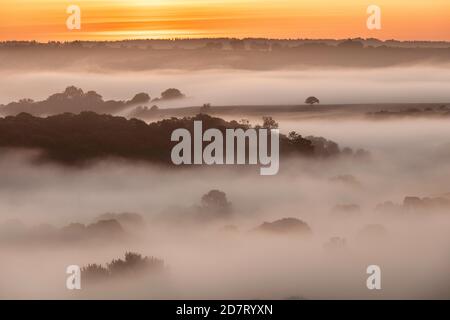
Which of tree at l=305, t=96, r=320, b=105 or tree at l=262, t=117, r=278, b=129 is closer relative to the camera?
tree at l=262, t=117, r=278, b=129

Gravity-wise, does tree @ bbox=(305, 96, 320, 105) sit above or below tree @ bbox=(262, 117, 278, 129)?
above

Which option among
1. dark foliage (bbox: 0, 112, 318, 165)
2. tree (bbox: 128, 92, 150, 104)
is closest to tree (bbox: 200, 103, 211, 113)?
dark foliage (bbox: 0, 112, 318, 165)

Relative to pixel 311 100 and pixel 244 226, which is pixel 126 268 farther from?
pixel 311 100

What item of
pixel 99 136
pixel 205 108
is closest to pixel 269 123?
pixel 205 108

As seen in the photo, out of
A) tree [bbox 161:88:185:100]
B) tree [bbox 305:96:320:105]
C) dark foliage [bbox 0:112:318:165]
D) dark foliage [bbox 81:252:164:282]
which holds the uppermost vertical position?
tree [bbox 161:88:185:100]

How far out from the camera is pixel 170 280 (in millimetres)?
10258

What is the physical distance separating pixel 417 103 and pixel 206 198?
12.1ft

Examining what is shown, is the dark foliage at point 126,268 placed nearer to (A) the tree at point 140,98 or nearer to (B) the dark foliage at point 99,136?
(B) the dark foliage at point 99,136

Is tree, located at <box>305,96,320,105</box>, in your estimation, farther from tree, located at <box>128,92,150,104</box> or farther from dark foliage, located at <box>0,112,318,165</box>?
tree, located at <box>128,92,150,104</box>

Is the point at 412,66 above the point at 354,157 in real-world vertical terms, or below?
above

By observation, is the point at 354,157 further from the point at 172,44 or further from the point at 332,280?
the point at 172,44
